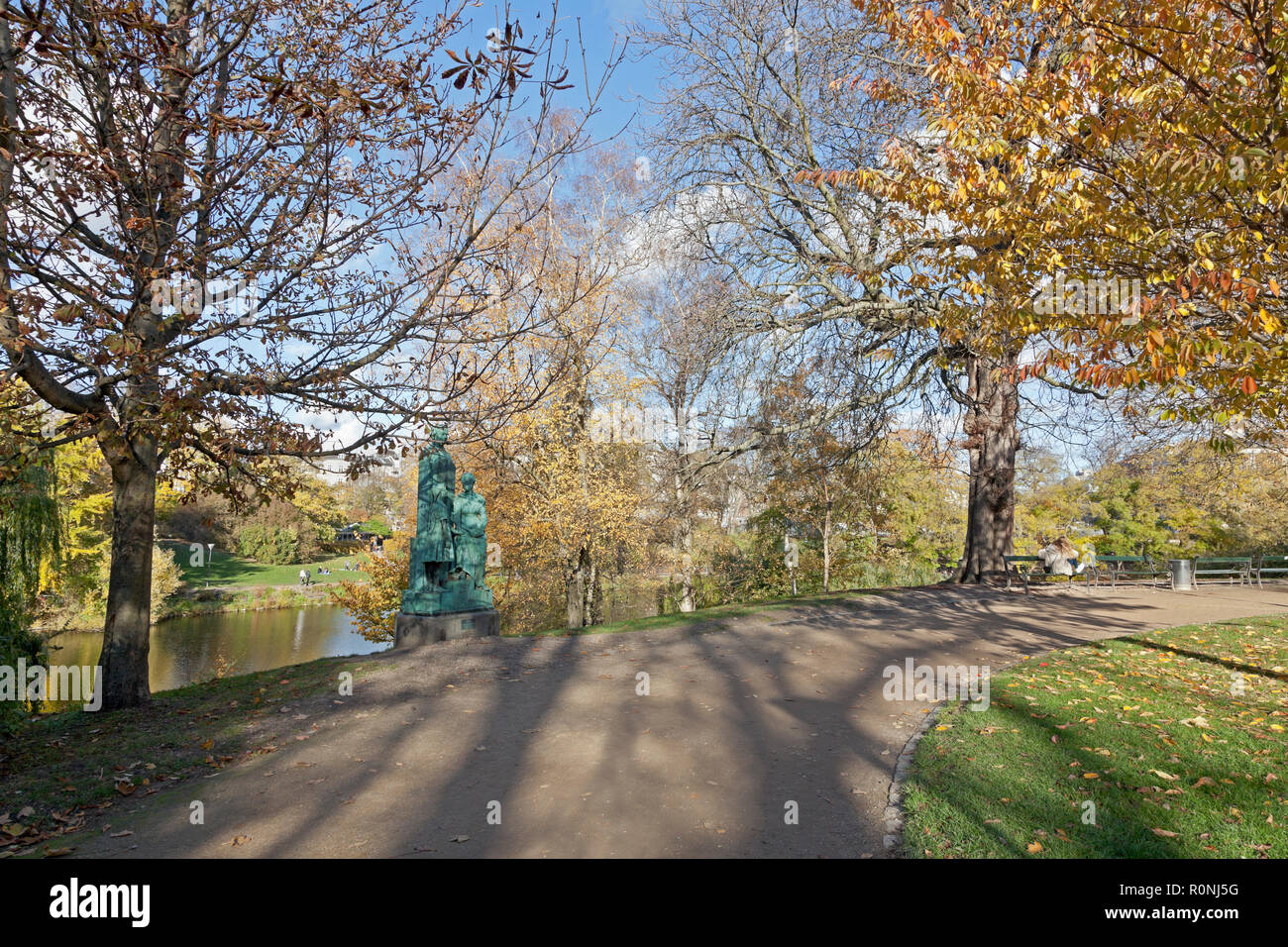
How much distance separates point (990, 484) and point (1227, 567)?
1027 centimetres

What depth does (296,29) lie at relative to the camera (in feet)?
22.6

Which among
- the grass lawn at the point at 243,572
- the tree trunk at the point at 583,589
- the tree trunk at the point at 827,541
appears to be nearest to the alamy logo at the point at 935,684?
the tree trunk at the point at 583,589

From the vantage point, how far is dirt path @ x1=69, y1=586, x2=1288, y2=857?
163 inches

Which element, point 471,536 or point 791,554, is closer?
point 471,536

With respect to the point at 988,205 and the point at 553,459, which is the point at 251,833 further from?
the point at 553,459

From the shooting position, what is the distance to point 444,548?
1045 centimetres

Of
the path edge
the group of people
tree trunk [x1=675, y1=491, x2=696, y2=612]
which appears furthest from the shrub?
the path edge

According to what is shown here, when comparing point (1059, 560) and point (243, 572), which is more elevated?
point (1059, 560)

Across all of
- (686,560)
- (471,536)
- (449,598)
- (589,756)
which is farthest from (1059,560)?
(589,756)

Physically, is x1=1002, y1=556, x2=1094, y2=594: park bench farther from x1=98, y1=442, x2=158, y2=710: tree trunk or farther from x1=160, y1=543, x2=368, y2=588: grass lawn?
x1=160, y1=543, x2=368, y2=588: grass lawn

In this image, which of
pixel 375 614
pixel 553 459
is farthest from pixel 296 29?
pixel 375 614

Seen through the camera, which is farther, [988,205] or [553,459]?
[553,459]
